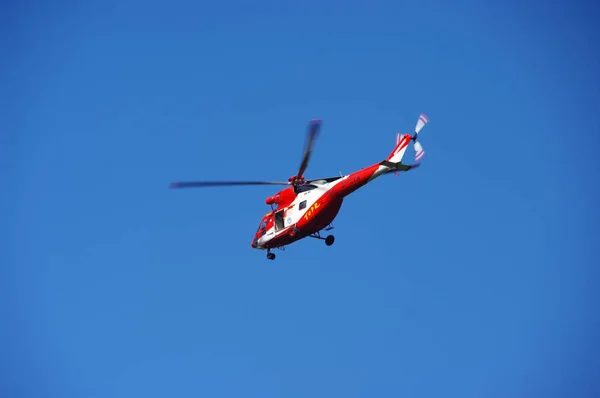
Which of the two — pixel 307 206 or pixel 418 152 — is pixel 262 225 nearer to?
pixel 307 206

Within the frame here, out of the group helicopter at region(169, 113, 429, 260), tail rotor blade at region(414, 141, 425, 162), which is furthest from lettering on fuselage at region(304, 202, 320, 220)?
tail rotor blade at region(414, 141, 425, 162)

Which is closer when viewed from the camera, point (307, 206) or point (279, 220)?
point (307, 206)

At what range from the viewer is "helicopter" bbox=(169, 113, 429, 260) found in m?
37.6

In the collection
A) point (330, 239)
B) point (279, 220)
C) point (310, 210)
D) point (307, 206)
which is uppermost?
point (279, 220)

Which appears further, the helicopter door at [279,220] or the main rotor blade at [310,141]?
the helicopter door at [279,220]

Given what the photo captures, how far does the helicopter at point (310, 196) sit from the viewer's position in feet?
123

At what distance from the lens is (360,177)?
3762cm

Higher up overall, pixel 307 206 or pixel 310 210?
pixel 307 206

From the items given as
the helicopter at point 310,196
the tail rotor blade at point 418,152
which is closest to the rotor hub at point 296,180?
the helicopter at point 310,196

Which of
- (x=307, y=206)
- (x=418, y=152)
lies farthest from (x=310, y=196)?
(x=418, y=152)

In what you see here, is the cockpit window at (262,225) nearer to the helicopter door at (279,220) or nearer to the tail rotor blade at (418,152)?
the helicopter door at (279,220)

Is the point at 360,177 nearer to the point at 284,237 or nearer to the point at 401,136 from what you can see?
the point at 401,136

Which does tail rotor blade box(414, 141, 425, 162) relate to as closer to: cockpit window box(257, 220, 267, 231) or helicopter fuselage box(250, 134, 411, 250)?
helicopter fuselage box(250, 134, 411, 250)

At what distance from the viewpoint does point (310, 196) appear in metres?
39.9
